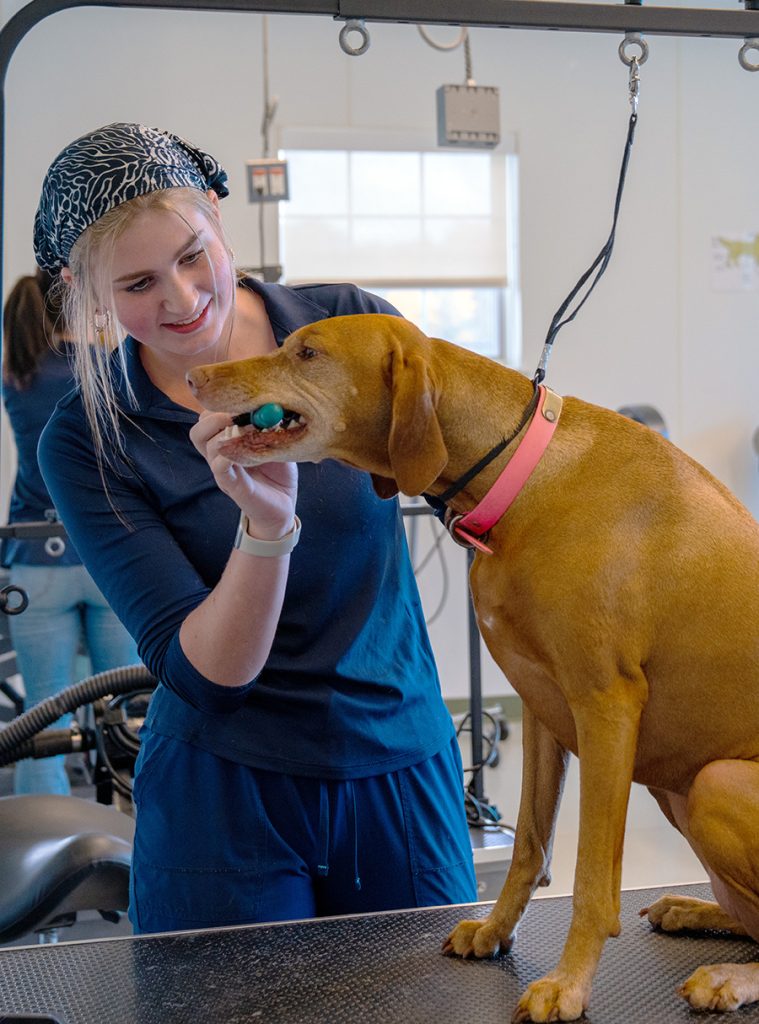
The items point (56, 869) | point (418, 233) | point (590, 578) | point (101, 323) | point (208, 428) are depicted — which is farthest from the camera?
point (418, 233)

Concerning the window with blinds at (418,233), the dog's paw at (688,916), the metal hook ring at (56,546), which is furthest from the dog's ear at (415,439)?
the window with blinds at (418,233)

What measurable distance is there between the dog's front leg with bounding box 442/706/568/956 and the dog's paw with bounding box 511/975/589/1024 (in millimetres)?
137

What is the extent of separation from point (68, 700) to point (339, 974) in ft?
3.42

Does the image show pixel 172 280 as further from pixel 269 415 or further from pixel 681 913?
pixel 681 913

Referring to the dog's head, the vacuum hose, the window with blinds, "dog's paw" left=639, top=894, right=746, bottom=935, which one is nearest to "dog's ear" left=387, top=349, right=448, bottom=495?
the dog's head

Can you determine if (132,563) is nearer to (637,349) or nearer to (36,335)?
(36,335)

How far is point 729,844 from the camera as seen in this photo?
3.38 feet

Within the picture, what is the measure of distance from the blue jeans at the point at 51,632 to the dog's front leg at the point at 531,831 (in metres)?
2.21

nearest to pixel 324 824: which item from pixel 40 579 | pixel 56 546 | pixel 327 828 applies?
pixel 327 828

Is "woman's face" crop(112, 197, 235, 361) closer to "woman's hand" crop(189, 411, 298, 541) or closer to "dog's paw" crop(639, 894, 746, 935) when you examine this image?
"woman's hand" crop(189, 411, 298, 541)

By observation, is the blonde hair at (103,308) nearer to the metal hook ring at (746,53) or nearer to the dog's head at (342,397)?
the dog's head at (342,397)

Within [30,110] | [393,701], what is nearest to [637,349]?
[30,110]

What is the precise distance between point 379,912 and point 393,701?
9.7 inches

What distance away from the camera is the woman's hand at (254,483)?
1.15 m
